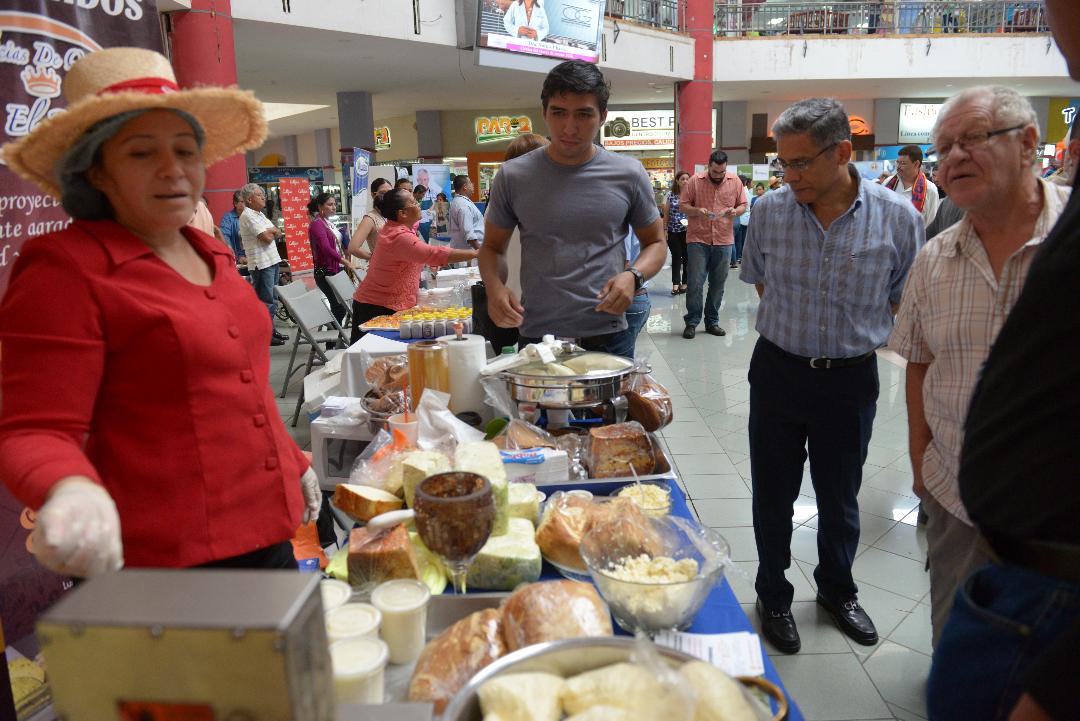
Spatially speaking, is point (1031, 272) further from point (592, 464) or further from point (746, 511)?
point (746, 511)

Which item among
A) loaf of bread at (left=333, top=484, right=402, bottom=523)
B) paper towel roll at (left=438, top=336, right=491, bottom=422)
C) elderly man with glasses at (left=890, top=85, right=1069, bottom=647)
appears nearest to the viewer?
loaf of bread at (left=333, top=484, right=402, bottom=523)

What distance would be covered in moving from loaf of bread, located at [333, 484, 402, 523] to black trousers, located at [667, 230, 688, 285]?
30.0 feet

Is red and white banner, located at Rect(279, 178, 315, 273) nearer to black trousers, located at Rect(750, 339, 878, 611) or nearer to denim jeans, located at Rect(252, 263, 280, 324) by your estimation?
denim jeans, located at Rect(252, 263, 280, 324)

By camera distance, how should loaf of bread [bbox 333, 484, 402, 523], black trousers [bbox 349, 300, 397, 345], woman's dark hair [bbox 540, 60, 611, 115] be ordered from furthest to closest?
black trousers [bbox 349, 300, 397, 345] → woman's dark hair [bbox 540, 60, 611, 115] → loaf of bread [bbox 333, 484, 402, 523]

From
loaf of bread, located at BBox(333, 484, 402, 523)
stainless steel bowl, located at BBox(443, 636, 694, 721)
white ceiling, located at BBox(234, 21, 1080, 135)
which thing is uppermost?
white ceiling, located at BBox(234, 21, 1080, 135)

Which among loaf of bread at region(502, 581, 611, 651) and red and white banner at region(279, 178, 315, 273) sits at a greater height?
red and white banner at region(279, 178, 315, 273)

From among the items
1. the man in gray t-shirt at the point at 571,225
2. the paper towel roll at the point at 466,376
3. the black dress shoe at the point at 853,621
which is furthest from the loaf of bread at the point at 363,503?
the black dress shoe at the point at 853,621

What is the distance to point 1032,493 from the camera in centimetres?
79

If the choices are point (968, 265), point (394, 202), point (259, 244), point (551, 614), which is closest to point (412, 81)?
point (259, 244)

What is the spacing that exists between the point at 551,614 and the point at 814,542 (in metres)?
2.56

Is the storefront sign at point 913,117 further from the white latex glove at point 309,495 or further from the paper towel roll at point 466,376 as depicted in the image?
the white latex glove at point 309,495

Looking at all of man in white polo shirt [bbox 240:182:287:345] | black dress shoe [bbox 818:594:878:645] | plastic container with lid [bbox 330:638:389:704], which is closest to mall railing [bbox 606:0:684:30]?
man in white polo shirt [bbox 240:182:287:345]

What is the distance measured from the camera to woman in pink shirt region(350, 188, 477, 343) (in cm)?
488

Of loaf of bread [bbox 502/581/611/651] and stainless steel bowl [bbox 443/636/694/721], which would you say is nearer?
stainless steel bowl [bbox 443/636/694/721]
